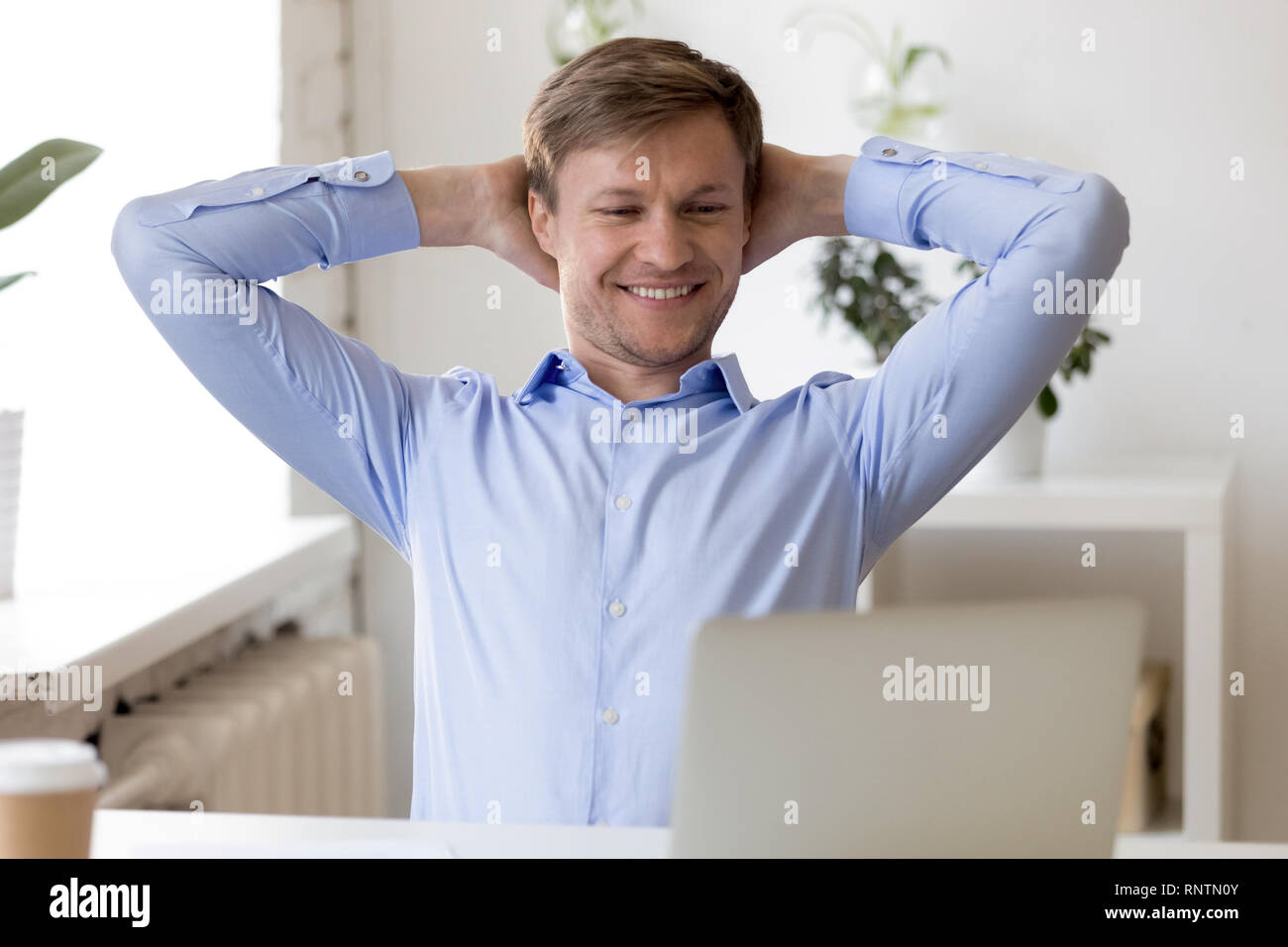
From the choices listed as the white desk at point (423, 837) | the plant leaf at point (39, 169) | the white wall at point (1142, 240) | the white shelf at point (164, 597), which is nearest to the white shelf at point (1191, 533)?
the white wall at point (1142, 240)

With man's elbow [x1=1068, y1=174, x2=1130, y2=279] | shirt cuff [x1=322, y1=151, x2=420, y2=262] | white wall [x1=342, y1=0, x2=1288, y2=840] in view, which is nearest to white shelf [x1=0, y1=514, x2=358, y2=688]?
shirt cuff [x1=322, y1=151, x2=420, y2=262]

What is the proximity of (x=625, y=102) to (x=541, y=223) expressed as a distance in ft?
0.50

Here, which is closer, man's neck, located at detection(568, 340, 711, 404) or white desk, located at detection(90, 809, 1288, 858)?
white desk, located at detection(90, 809, 1288, 858)

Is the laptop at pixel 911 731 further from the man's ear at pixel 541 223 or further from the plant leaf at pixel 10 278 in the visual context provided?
the plant leaf at pixel 10 278

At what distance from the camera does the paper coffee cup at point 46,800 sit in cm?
76

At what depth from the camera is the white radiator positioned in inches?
71.0

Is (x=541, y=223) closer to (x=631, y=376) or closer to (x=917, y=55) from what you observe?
(x=631, y=376)

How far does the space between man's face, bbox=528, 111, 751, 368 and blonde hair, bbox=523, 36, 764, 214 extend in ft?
0.04

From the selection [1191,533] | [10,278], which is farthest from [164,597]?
[1191,533]

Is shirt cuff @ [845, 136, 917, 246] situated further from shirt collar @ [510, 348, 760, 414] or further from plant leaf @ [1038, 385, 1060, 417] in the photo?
plant leaf @ [1038, 385, 1060, 417]

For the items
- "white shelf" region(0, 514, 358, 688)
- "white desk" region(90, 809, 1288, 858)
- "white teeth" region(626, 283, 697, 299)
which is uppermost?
"white teeth" region(626, 283, 697, 299)

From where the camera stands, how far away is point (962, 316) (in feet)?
4.03

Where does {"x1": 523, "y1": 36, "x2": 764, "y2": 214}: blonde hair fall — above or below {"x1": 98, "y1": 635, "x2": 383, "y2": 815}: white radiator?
above

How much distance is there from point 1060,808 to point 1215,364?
1940 mm
